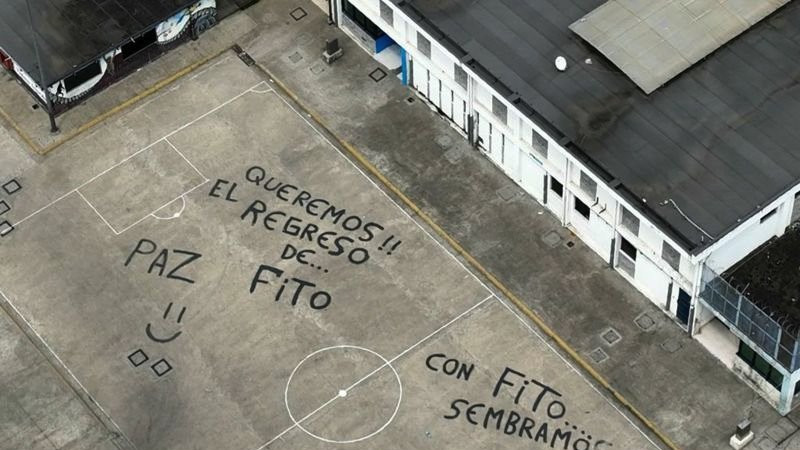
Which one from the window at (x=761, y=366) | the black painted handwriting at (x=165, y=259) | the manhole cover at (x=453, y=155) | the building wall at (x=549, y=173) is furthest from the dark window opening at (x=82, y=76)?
the window at (x=761, y=366)

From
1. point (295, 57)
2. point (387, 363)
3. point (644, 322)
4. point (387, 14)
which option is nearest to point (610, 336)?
point (644, 322)

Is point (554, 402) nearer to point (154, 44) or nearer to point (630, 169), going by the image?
point (630, 169)

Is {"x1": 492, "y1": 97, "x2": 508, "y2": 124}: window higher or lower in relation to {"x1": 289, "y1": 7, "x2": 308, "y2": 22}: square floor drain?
lower

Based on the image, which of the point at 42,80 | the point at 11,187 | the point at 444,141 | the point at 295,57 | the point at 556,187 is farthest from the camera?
the point at 295,57

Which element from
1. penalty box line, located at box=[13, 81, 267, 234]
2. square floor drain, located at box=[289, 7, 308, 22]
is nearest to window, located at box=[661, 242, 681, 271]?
penalty box line, located at box=[13, 81, 267, 234]

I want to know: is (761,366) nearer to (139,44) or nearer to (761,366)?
(761,366)

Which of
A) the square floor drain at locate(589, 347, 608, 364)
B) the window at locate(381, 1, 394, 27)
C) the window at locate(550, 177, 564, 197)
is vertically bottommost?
the square floor drain at locate(589, 347, 608, 364)

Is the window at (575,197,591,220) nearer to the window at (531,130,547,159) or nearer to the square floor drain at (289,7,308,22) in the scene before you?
the window at (531,130,547,159)
